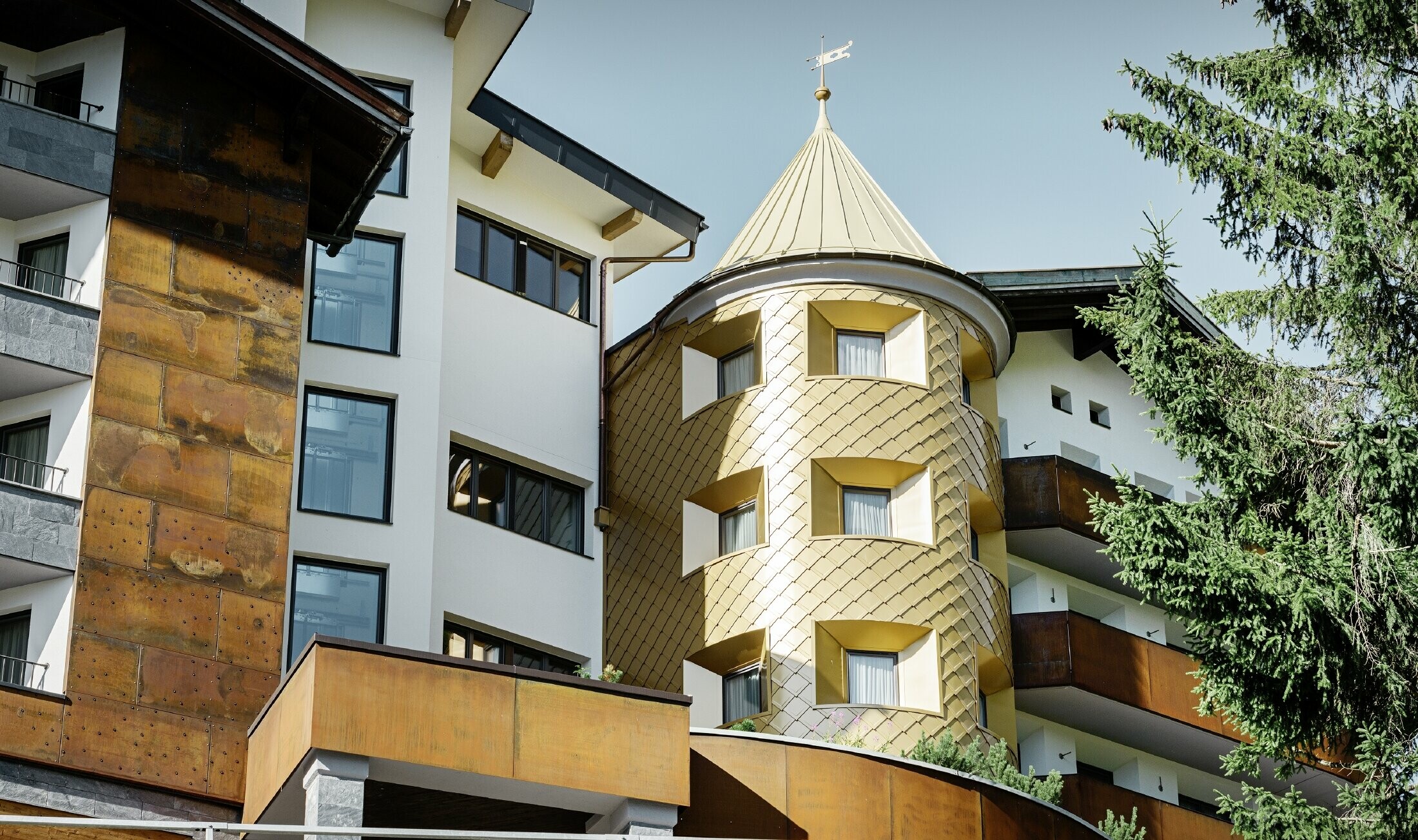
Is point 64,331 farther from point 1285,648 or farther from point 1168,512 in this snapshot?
point 1285,648

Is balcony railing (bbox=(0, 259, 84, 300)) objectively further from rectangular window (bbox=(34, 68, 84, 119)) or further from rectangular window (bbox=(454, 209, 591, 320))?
rectangular window (bbox=(454, 209, 591, 320))

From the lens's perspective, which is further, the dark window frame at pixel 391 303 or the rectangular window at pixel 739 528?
the rectangular window at pixel 739 528

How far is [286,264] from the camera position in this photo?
957 inches

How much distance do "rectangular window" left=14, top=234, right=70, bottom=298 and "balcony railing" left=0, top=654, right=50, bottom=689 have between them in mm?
4756

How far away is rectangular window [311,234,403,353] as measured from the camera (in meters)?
27.9

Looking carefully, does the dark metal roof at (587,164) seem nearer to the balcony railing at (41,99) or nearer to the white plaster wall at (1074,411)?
the white plaster wall at (1074,411)

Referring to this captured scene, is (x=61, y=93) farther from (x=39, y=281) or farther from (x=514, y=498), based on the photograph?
(x=514, y=498)

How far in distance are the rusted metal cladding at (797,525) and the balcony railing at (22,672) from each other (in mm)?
10455

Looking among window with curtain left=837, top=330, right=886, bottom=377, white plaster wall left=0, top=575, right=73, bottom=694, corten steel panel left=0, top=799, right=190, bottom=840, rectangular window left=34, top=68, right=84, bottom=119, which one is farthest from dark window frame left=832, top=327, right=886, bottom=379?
corten steel panel left=0, top=799, right=190, bottom=840

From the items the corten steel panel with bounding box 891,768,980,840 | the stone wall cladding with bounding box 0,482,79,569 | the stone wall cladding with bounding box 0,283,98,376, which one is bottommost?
the corten steel panel with bounding box 891,768,980,840

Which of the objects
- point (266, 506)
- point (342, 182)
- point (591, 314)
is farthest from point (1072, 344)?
point (266, 506)

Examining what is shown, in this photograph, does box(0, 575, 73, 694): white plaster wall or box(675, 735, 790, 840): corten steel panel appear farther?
box(675, 735, 790, 840): corten steel panel

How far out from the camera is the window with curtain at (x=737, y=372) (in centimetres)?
3053

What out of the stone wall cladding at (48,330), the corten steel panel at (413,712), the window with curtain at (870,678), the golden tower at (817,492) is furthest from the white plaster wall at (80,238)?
the window with curtain at (870,678)
